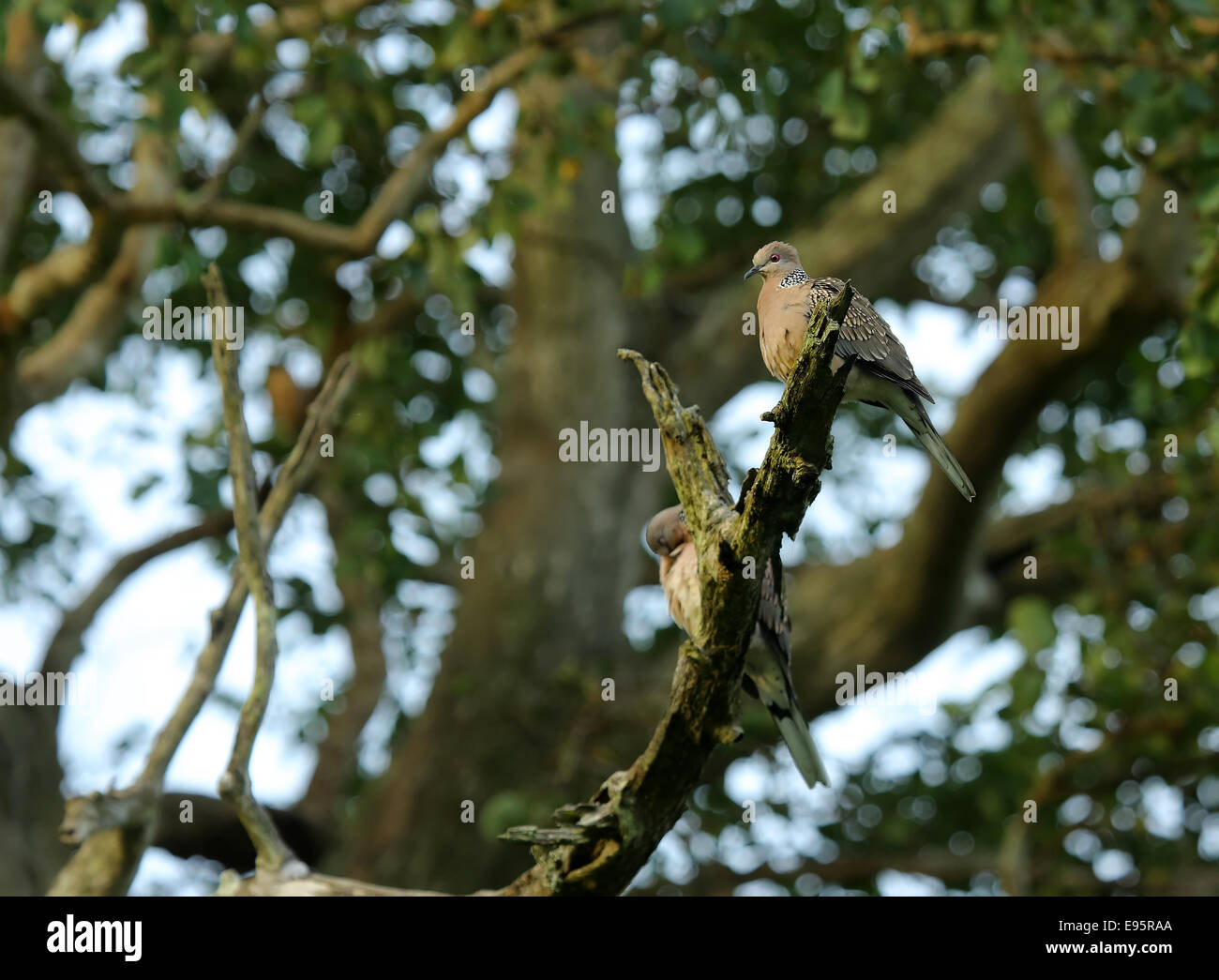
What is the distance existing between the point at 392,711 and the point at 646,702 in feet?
12.0

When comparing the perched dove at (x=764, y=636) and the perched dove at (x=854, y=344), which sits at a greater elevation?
the perched dove at (x=854, y=344)

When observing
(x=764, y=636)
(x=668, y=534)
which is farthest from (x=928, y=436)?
(x=668, y=534)

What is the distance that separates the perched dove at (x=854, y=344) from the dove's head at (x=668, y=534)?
1.45 metres

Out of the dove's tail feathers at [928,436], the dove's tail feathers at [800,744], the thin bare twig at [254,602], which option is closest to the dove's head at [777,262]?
the dove's tail feathers at [928,436]

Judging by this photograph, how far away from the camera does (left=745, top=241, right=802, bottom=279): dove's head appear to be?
3074 millimetres

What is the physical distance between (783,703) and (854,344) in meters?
1.93

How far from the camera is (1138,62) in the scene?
219 inches

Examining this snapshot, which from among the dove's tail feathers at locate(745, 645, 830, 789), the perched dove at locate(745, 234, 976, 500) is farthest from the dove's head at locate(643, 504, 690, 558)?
the perched dove at locate(745, 234, 976, 500)

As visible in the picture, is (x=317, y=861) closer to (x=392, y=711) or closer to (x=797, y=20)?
(x=392, y=711)

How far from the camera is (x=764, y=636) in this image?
437 cm

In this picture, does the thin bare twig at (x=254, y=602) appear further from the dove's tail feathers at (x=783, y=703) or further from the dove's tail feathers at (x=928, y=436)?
the dove's tail feathers at (x=928, y=436)

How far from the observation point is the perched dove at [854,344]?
9.74 feet

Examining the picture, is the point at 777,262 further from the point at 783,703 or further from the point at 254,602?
the point at 254,602
